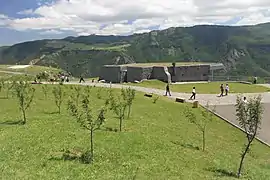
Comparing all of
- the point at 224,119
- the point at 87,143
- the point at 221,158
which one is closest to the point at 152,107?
the point at 224,119

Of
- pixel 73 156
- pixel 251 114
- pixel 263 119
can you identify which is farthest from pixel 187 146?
pixel 263 119

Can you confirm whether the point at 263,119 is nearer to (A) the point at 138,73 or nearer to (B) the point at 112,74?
(A) the point at 138,73

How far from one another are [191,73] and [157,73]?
701 cm

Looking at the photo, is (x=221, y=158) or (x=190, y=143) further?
(x=190, y=143)

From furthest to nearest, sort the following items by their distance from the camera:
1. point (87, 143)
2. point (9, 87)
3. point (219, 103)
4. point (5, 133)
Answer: point (219, 103) < point (9, 87) < point (5, 133) < point (87, 143)

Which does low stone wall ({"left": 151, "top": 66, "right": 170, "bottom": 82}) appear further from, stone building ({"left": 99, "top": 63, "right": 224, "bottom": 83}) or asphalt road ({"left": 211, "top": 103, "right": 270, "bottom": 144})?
asphalt road ({"left": 211, "top": 103, "right": 270, "bottom": 144})

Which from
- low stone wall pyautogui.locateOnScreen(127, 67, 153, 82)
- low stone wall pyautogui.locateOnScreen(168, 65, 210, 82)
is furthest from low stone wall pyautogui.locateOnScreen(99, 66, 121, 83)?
low stone wall pyautogui.locateOnScreen(168, 65, 210, 82)

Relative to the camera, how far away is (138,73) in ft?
223

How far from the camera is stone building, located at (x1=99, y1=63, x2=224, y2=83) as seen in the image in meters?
67.8

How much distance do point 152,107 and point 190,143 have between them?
1244cm

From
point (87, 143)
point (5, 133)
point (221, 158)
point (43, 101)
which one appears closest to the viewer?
point (87, 143)

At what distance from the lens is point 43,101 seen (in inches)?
1449

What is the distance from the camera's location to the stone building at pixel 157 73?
67.8 meters

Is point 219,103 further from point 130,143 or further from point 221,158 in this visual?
point 130,143
